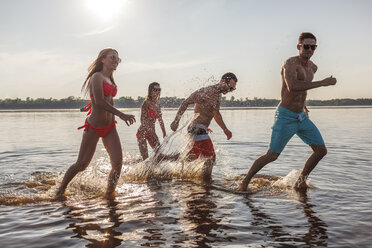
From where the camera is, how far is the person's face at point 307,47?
5.38 meters

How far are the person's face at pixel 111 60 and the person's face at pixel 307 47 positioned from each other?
2.89 meters

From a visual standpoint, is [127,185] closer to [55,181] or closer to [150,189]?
[150,189]

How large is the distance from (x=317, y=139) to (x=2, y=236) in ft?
15.3

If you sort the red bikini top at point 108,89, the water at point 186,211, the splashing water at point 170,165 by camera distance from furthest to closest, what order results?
1. the splashing water at point 170,165
2. the red bikini top at point 108,89
3. the water at point 186,211

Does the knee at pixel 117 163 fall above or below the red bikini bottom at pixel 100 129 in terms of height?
below

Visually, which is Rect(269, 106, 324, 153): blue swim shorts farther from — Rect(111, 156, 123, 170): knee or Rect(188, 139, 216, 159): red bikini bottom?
Rect(111, 156, 123, 170): knee

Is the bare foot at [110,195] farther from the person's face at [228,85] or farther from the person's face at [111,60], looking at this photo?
the person's face at [228,85]

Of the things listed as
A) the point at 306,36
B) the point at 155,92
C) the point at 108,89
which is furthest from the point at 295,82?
the point at 155,92

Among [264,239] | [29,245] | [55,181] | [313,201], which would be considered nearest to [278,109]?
[313,201]

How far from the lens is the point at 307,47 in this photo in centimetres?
539

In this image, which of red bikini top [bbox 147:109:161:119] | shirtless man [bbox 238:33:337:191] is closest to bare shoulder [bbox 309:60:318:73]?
shirtless man [bbox 238:33:337:191]

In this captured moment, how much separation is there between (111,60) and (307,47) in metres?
3.02

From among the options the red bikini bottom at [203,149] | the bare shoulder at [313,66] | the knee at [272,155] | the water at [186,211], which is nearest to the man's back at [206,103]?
the red bikini bottom at [203,149]

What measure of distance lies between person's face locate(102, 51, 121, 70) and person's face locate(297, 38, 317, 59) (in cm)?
289
